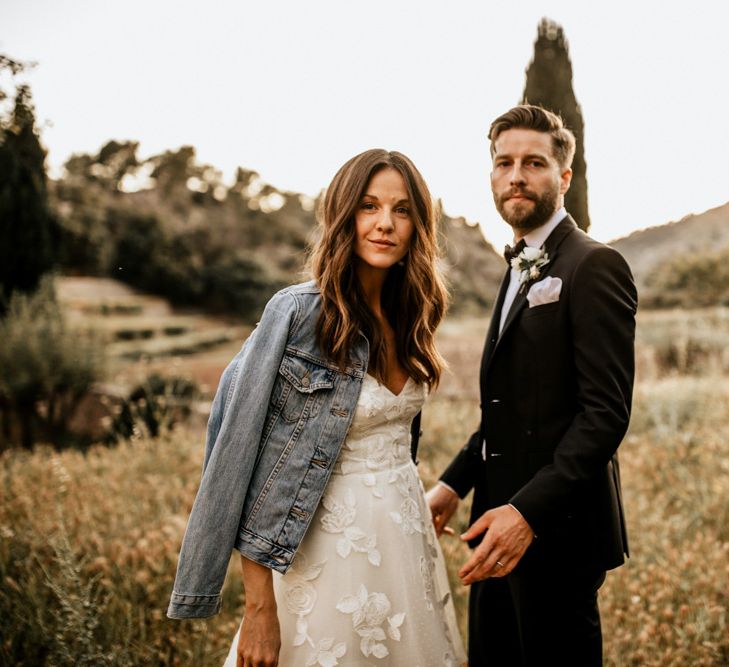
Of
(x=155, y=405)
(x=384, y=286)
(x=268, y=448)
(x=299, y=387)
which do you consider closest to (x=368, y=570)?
(x=268, y=448)

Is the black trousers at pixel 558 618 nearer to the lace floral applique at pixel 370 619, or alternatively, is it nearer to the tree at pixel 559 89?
the lace floral applique at pixel 370 619

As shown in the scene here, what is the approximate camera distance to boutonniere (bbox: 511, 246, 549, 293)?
7.15 feet

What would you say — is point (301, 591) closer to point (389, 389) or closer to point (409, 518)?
point (409, 518)

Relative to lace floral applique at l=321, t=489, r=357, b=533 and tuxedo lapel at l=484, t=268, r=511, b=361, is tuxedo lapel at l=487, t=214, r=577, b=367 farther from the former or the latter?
lace floral applique at l=321, t=489, r=357, b=533

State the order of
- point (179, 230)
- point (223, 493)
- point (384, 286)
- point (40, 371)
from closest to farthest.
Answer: point (223, 493), point (384, 286), point (40, 371), point (179, 230)

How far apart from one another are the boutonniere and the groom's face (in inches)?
6.0

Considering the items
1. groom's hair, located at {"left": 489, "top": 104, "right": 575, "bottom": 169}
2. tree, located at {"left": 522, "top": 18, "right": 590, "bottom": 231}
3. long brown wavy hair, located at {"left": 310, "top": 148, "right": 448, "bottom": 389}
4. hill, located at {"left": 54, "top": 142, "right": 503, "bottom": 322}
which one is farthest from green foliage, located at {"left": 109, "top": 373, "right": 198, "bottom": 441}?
hill, located at {"left": 54, "top": 142, "right": 503, "bottom": 322}

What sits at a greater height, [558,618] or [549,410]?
[549,410]

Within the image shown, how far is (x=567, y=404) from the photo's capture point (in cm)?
207

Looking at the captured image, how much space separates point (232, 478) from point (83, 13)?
454 cm

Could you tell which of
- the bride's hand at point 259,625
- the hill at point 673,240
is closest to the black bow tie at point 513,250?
the bride's hand at point 259,625

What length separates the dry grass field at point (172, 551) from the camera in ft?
9.65

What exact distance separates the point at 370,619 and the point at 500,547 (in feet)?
1.55

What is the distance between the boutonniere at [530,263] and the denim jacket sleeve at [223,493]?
38.1 inches
